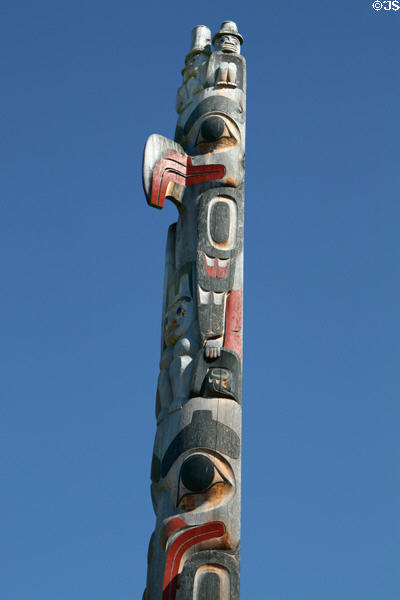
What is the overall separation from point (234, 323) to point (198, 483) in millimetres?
1531

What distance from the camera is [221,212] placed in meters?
8.27

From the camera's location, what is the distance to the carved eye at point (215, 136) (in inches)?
343

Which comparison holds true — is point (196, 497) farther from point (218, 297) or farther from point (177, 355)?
point (218, 297)

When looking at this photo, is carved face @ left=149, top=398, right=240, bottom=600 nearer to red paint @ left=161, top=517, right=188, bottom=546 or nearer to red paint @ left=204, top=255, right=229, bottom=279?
red paint @ left=161, top=517, right=188, bottom=546

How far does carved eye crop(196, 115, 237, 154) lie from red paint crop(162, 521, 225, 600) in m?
3.74

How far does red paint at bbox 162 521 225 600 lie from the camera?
6.43 metres

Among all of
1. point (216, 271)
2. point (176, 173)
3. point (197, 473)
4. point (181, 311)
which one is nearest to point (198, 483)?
point (197, 473)

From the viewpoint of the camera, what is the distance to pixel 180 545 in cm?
654

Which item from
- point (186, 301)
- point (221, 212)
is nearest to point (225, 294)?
point (186, 301)

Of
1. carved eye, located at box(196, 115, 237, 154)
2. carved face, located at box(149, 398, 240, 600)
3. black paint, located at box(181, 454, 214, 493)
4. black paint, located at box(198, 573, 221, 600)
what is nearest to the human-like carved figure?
carved face, located at box(149, 398, 240, 600)

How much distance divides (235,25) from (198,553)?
19.1 ft

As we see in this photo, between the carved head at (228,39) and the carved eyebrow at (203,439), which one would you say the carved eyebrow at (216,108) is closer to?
the carved head at (228,39)

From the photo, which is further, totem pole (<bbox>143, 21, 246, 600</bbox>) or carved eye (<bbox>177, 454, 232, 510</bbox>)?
carved eye (<bbox>177, 454, 232, 510</bbox>)

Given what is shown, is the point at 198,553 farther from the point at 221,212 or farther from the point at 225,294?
the point at 221,212
